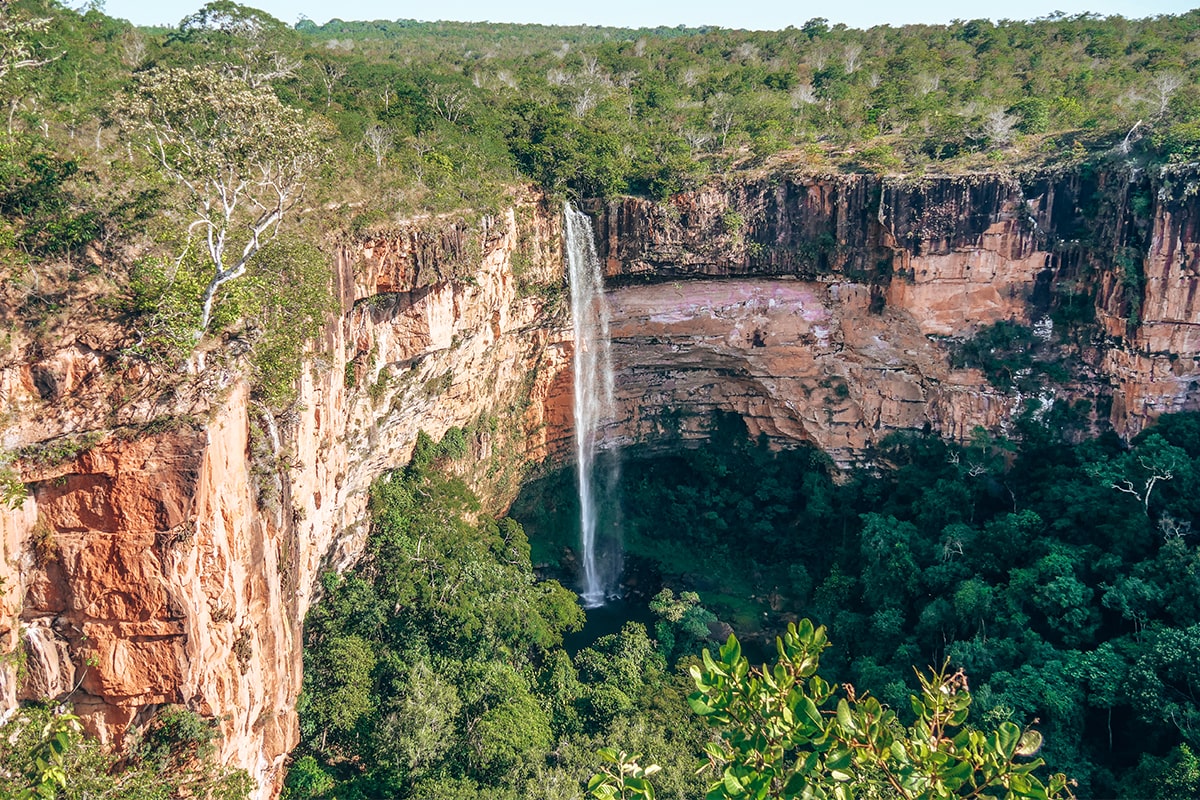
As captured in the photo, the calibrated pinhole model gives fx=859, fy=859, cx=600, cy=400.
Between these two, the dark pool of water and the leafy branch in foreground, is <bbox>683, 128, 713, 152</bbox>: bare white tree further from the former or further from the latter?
the leafy branch in foreground

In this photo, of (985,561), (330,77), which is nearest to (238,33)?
(330,77)

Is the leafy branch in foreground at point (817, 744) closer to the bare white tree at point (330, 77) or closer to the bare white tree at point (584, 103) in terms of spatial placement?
the bare white tree at point (330, 77)

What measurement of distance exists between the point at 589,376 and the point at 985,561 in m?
10.8

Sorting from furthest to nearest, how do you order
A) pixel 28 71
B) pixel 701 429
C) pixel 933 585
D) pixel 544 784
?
pixel 701 429
pixel 933 585
pixel 28 71
pixel 544 784

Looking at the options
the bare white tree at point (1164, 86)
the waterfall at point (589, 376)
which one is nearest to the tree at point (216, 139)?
the waterfall at point (589, 376)

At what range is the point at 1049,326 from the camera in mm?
20844

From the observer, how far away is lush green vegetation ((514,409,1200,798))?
1475cm

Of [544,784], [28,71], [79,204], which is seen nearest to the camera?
[79,204]

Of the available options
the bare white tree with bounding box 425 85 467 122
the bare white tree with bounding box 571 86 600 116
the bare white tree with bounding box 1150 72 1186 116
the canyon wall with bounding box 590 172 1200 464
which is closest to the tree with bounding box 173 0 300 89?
the bare white tree with bounding box 425 85 467 122

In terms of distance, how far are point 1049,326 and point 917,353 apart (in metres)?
3.08

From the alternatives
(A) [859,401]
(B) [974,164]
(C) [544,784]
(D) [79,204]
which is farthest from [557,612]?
(B) [974,164]

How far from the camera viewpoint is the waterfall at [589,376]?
21.8m

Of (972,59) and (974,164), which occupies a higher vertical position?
(972,59)

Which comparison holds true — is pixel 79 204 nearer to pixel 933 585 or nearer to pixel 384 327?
pixel 384 327
